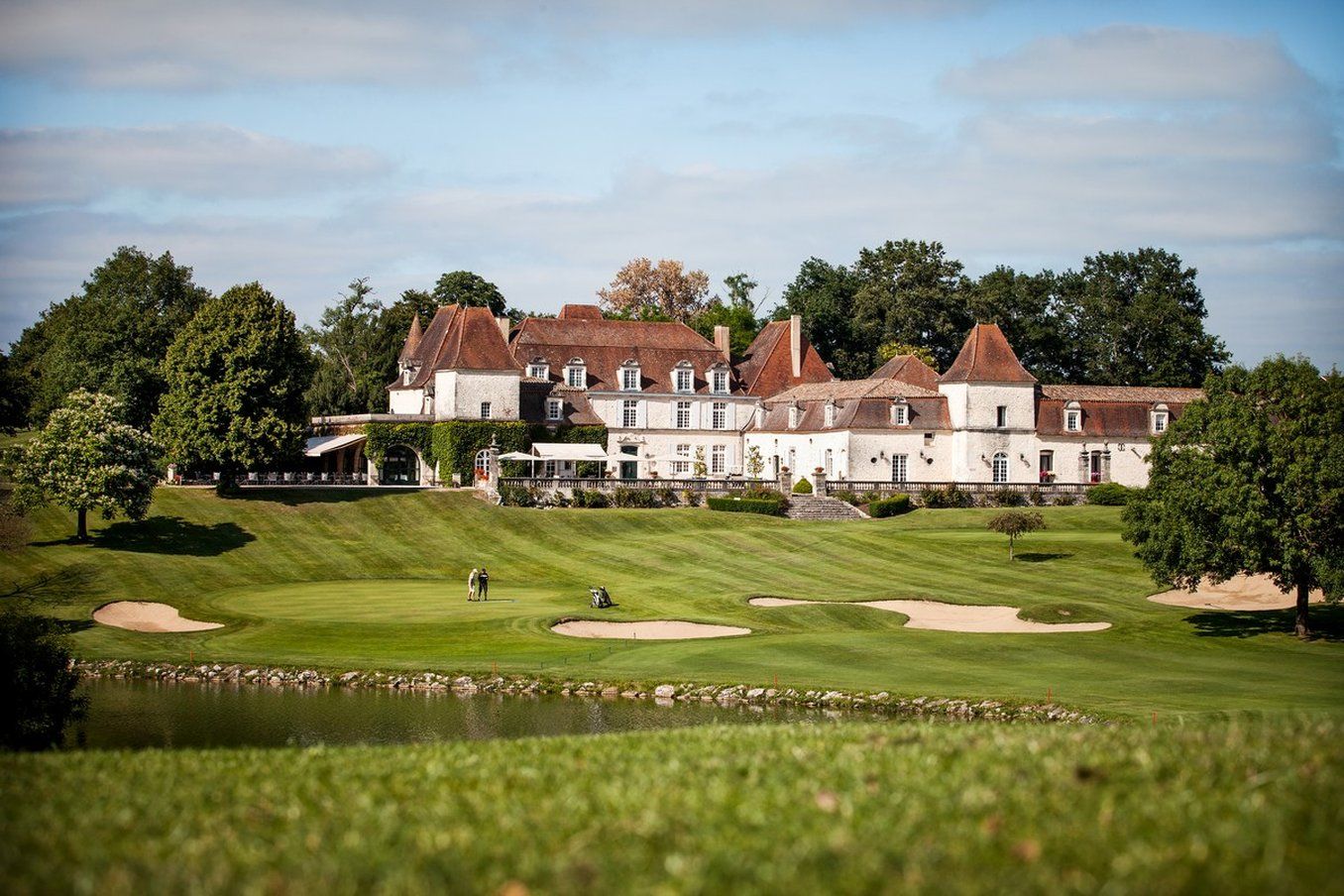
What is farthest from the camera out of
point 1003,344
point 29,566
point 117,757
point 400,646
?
point 1003,344

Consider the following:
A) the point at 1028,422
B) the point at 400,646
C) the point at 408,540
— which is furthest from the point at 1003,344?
the point at 400,646

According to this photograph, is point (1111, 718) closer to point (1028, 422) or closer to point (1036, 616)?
point (1036, 616)

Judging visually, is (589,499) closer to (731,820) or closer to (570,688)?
(570,688)

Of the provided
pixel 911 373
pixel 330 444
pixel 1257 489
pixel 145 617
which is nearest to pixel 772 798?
pixel 1257 489

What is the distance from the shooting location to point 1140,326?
9631 centimetres

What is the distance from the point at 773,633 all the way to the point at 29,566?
86.3ft

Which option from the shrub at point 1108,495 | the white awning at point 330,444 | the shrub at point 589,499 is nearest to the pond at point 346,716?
the shrub at point 589,499

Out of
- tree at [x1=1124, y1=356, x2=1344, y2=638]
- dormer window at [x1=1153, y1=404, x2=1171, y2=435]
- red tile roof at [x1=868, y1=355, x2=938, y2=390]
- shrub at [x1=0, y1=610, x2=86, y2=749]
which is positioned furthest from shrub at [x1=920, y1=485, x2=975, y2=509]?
shrub at [x1=0, y1=610, x2=86, y2=749]

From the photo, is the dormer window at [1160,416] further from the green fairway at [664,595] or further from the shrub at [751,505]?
the shrub at [751,505]

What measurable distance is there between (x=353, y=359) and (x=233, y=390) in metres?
37.0

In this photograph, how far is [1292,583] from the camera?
37.6 metres

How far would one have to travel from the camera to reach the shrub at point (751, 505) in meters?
64.4

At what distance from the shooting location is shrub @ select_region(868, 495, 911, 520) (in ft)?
212

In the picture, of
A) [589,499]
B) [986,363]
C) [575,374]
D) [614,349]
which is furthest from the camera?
[614,349]
